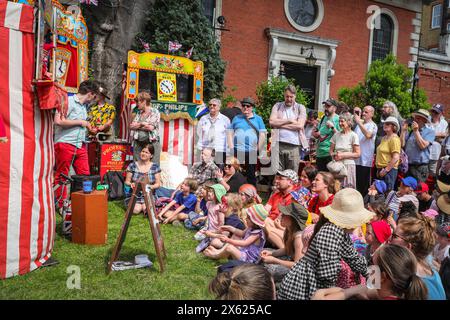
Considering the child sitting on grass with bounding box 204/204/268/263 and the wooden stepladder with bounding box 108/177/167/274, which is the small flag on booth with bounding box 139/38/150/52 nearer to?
the wooden stepladder with bounding box 108/177/167/274

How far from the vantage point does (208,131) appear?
7.37 meters

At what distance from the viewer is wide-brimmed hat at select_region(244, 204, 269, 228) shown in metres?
4.31

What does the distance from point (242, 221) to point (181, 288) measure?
1.42 meters

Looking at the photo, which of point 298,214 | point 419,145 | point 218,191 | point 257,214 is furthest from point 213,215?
point 419,145

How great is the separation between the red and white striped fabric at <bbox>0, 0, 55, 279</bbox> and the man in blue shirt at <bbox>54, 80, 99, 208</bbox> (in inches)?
67.6

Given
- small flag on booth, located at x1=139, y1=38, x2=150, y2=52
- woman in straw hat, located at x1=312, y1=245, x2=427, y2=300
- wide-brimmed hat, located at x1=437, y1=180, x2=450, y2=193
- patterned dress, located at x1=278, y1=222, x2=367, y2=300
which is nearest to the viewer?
woman in straw hat, located at x1=312, y1=245, x2=427, y2=300

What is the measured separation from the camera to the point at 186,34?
35.1 ft

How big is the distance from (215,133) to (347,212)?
4402 millimetres

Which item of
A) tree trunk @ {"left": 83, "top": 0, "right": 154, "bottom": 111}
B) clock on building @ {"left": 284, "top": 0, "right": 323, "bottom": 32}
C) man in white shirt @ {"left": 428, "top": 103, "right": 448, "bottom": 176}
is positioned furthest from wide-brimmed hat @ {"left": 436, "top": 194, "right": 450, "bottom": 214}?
clock on building @ {"left": 284, "top": 0, "right": 323, "bottom": 32}

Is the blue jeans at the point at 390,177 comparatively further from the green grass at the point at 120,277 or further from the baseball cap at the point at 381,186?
the green grass at the point at 120,277

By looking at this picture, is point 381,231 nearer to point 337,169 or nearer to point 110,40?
point 337,169

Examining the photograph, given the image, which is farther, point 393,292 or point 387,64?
→ point 387,64

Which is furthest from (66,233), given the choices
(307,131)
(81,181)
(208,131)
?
(307,131)

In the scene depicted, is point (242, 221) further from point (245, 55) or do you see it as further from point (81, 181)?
point (245, 55)
